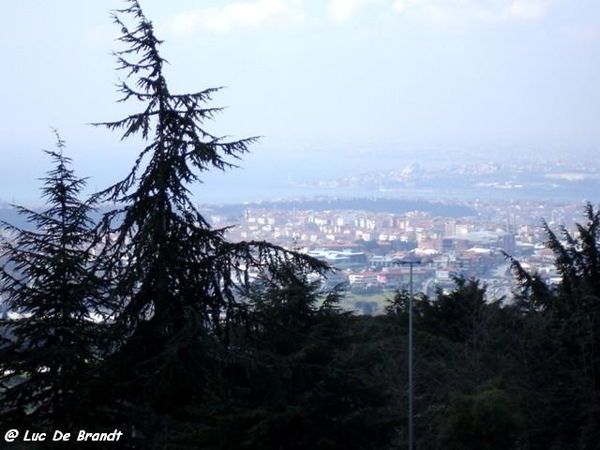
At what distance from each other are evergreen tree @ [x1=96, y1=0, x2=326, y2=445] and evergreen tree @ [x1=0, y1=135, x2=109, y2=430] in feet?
1.72

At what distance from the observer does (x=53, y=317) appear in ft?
25.5

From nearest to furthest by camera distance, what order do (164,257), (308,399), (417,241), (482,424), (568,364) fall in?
(164,257) < (308,399) < (482,424) < (568,364) < (417,241)

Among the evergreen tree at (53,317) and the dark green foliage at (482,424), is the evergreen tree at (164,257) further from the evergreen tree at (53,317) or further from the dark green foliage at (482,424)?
the dark green foliage at (482,424)

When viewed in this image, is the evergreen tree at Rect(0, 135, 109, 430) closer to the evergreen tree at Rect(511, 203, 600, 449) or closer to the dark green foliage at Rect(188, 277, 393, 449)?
the dark green foliage at Rect(188, 277, 393, 449)

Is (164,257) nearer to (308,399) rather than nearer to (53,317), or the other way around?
(53,317)

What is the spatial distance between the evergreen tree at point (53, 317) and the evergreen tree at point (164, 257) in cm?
52

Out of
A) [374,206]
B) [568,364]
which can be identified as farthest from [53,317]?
[374,206]

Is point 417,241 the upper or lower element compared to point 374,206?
lower

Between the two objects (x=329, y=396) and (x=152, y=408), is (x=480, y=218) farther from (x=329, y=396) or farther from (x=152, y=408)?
(x=152, y=408)

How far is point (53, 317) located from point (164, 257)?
184 cm

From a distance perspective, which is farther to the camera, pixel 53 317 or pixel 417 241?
pixel 417 241

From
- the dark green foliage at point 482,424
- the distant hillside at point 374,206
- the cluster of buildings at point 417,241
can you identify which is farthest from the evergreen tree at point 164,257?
the distant hillside at point 374,206

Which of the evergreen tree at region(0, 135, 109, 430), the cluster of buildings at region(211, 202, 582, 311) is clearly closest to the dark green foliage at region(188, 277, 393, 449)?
the evergreen tree at region(0, 135, 109, 430)

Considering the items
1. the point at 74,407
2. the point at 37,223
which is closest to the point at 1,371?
the point at 74,407
